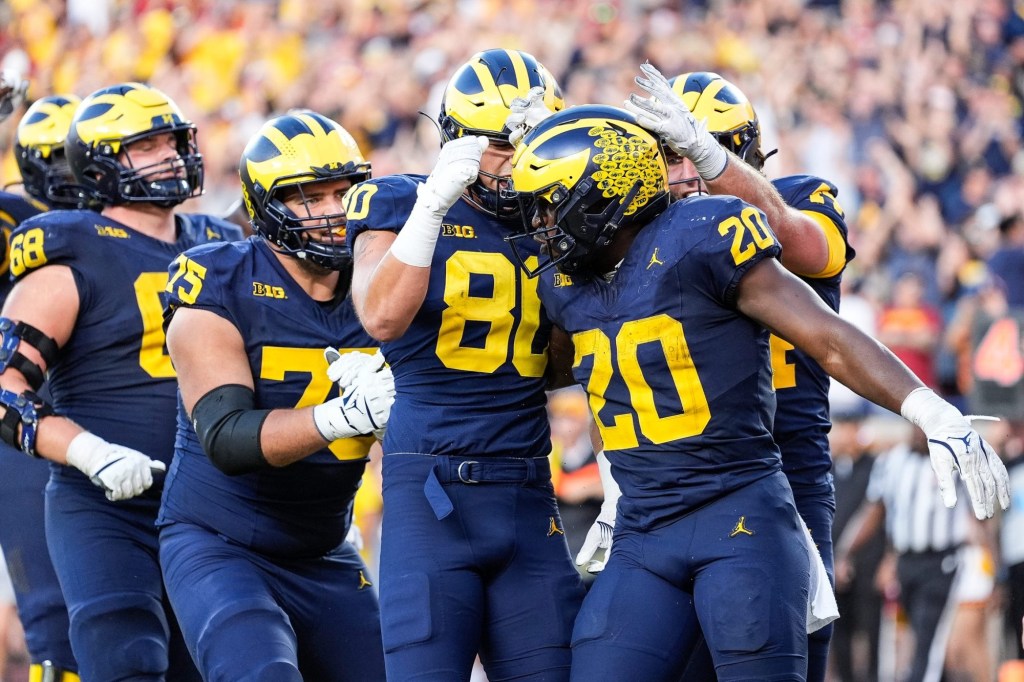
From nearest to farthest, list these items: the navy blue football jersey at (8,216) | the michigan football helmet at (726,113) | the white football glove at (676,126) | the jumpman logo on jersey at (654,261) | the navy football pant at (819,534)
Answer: the jumpman logo on jersey at (654,261), the white football glove at (676,126), the navy football pant at (819,534), the michigan football helmet at (726,113), the navy blue football jersey at (8,216)

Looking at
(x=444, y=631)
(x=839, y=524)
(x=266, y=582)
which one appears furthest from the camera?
(x=839, y=524)

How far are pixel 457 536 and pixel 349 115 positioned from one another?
10625mm

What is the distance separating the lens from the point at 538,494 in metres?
3.95

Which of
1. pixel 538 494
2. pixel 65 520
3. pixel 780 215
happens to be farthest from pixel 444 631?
pixel 65 520

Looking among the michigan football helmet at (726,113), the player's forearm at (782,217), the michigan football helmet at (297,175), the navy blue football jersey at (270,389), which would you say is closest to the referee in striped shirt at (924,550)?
the michigan football helmet at (726,113)

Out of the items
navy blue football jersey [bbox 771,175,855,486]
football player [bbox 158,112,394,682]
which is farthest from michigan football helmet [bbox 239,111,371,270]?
navy blue football jersey [bbox 771,175,855,486]

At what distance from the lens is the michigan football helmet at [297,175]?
429 centimetres

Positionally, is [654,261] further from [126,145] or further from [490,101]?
[126,145]

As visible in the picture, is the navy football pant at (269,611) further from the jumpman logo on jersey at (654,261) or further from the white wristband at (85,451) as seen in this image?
the jumpman logo on jersey at (654,261)

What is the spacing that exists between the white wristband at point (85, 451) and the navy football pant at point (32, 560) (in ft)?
2.14

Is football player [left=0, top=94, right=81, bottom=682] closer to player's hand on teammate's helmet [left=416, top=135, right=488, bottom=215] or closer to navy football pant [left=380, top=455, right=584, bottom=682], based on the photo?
navy football pant [left=380, top=455, right=584, bottom=682]

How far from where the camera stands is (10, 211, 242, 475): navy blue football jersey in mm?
4844

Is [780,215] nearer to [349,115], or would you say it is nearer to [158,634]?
[158,634]

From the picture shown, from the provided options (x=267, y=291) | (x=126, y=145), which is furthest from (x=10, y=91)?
(x=267, y=291)
